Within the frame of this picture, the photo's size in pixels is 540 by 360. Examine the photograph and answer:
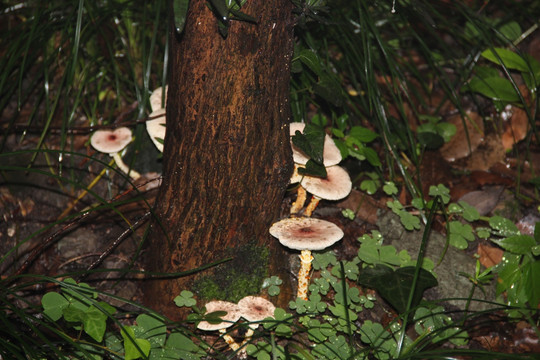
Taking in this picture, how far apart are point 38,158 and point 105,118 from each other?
0.68 meters

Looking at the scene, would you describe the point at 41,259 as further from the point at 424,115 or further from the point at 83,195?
the point at 424,115

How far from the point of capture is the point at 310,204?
3260 mm

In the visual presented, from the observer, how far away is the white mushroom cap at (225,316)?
8.77 feet

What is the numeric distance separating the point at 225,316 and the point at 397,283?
1.08m

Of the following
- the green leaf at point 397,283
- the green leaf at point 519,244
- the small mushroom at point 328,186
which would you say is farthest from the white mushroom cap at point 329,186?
the green leaf at point 519,244

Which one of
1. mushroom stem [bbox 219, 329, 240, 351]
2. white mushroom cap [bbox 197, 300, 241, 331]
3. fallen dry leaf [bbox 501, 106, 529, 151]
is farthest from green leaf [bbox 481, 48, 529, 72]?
mushroom stem [bbox 219, 329, 240, 351]

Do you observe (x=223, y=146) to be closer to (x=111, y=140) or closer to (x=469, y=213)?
(x=111, y=140)

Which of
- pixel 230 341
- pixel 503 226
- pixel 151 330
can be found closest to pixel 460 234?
pixel 503 226

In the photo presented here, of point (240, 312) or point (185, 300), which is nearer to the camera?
point (240, 312)

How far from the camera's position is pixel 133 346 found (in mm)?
2430

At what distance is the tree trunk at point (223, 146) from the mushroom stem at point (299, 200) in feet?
1.27

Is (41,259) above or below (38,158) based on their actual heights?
below

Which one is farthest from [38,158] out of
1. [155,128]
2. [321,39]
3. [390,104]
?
[390,104]

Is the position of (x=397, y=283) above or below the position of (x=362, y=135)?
below
